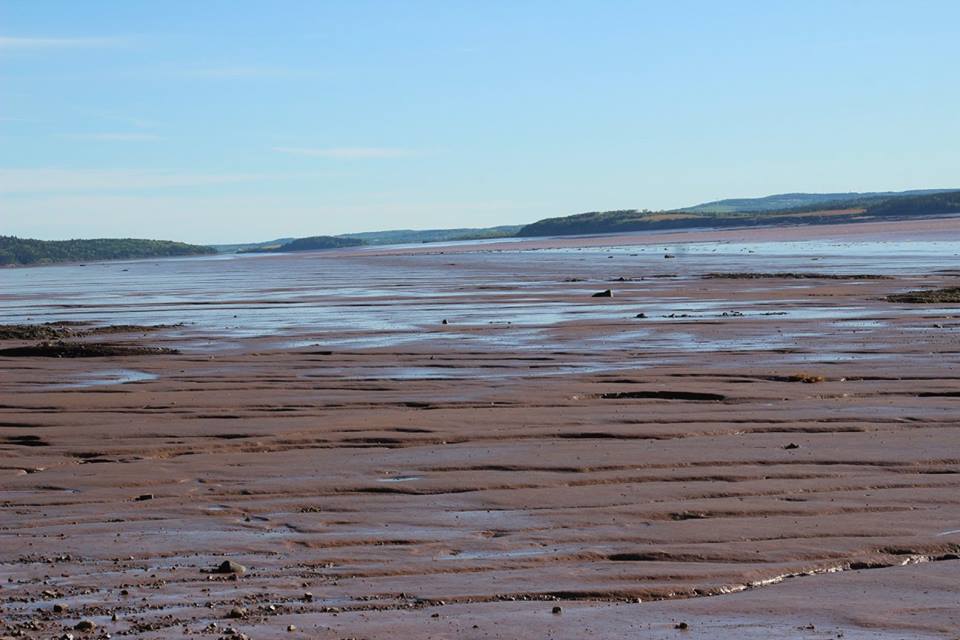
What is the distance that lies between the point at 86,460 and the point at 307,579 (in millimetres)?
4278

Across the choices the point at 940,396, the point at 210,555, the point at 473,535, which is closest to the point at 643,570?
the point at 473,535

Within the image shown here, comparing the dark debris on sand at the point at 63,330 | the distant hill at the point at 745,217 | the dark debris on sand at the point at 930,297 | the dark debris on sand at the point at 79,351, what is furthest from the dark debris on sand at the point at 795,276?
the distant hill at the point at 745,217

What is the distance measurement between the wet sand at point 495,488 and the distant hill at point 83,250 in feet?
354

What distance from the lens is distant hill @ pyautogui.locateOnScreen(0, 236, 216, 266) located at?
400ft

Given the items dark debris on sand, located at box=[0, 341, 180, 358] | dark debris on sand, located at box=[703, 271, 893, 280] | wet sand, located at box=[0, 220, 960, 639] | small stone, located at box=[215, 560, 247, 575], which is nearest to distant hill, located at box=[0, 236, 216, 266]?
dark debris on sand, located at box=[703, 271, 893, 280]

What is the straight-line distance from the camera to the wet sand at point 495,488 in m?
5.88

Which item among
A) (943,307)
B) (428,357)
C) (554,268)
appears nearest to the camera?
(428,357)

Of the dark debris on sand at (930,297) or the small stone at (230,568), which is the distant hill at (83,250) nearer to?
the dark debris on sand at (930,297)

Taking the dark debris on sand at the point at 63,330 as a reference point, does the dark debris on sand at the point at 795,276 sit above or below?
below

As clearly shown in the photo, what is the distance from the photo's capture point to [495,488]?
8.48 metres

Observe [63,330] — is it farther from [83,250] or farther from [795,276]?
[83,250]

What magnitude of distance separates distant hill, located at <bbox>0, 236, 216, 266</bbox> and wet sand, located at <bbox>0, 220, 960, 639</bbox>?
108 m

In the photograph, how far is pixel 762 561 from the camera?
21.4ft

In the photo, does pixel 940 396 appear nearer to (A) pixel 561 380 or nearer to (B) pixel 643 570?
(A) pixel 561 380
